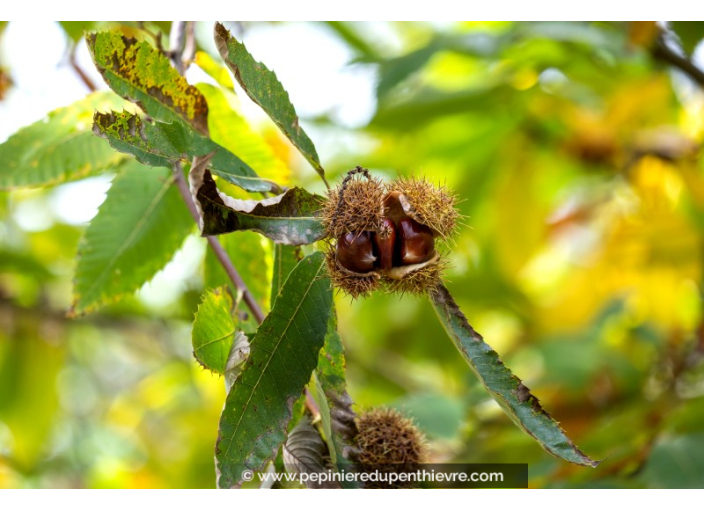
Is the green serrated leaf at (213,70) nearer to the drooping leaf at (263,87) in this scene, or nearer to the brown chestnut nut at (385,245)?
the drooping leaf at (263,87)

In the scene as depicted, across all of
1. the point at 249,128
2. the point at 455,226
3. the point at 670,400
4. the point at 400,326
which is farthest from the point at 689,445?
the point at 400,326

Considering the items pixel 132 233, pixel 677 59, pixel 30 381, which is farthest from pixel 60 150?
pixel 677 59

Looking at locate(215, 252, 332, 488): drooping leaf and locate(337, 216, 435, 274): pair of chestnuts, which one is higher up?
locate(337, 216, 435, 274): pair of chestnuts

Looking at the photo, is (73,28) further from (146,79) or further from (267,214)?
(267,214)

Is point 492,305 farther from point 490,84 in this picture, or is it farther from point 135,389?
point 135,389

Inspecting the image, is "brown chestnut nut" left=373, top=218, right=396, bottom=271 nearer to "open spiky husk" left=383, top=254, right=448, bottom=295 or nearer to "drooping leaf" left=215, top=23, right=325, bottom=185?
"open spiky husk" left=383, top=254, right=448, bottom=295

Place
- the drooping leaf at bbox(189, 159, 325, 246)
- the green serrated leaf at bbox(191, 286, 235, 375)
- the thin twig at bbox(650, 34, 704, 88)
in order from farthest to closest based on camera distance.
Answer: the thin twig at bbox(650, 34, 704, 88), the green serrated leaf at bbox(191, 286, 235, 375), the drooping leaf at bbox(189, 159, 325, 246)

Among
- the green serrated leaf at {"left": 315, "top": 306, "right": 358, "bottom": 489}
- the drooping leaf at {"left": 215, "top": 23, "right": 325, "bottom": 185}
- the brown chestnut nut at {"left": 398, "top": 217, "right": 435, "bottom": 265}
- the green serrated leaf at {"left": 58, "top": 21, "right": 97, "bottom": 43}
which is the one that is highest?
the drooping leaf at {"left": 215, "top": 23, "right": 325, "bottom": 185}

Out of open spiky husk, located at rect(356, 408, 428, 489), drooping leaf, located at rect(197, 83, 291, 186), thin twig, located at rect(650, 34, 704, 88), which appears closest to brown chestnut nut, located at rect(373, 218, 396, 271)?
open spiky husk, located at rect(356, 408, 428, 489)
